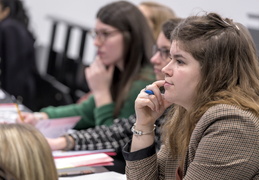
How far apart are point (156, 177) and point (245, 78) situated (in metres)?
0.47

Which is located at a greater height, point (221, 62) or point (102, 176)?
point (221, 62)

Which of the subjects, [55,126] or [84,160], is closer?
[84,160]

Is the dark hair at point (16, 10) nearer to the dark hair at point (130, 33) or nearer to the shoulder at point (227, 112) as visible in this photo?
the dark hair at point (130, 33)

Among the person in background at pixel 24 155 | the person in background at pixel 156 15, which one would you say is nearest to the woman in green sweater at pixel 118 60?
the person in background at pixel 156 15

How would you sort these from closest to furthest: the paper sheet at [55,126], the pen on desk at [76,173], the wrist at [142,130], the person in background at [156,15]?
1. the wrist at [142,130]
2. the pen on desk at [76,173]
3. the paper sheet at [55,126]
4. the person in background at [156,15]

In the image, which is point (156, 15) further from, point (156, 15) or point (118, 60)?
point (118, 60)

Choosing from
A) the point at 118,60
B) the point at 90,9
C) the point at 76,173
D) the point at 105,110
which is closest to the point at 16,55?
the point at 90,9

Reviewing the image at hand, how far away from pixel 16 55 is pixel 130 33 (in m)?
2.02

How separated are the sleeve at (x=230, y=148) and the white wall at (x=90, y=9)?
0.43 meters

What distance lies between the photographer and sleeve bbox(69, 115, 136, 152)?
7.17ft

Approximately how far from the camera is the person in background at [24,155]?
1074mm

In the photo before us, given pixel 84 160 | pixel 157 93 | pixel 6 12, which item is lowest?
pixel 6 12

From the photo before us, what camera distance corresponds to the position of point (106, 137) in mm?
2215

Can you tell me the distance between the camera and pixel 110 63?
2.66 metres
